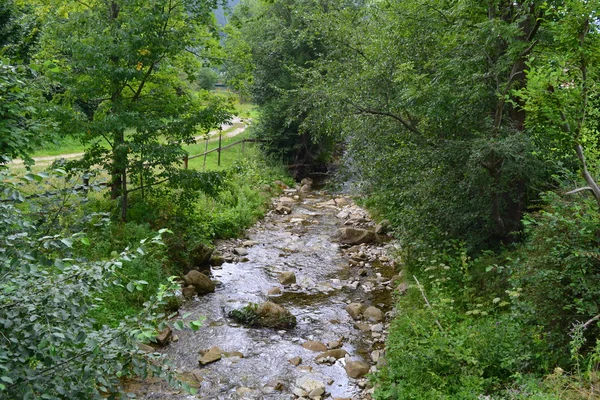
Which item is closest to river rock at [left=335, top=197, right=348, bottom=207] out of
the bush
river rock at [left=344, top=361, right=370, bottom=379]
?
the bush

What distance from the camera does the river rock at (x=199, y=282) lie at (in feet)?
37.6

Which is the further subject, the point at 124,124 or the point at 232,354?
the point at 124,124

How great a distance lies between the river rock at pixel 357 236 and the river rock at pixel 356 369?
713 centimetres

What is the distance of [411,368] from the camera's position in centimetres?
700

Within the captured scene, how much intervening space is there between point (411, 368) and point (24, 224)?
5388 mm

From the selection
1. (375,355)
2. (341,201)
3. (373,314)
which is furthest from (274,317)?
(341,201)

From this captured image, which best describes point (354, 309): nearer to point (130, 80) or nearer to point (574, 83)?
point (574, 83)

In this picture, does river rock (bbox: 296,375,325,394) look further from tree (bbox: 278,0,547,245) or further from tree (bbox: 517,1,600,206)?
tree (bbox: 517,1,600,206)

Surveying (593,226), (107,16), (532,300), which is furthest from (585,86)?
(107,16)

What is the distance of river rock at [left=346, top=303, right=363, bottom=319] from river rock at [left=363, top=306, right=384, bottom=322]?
0.46 feet

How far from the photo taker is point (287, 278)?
40.3 ft

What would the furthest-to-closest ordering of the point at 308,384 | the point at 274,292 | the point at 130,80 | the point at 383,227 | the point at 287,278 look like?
the point at 383,227
the point at 287,278
the point at 274,292
the point at 130,80
the point at 308,384

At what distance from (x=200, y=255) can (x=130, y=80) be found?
4.69 metres

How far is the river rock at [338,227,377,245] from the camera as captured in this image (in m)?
15.4
